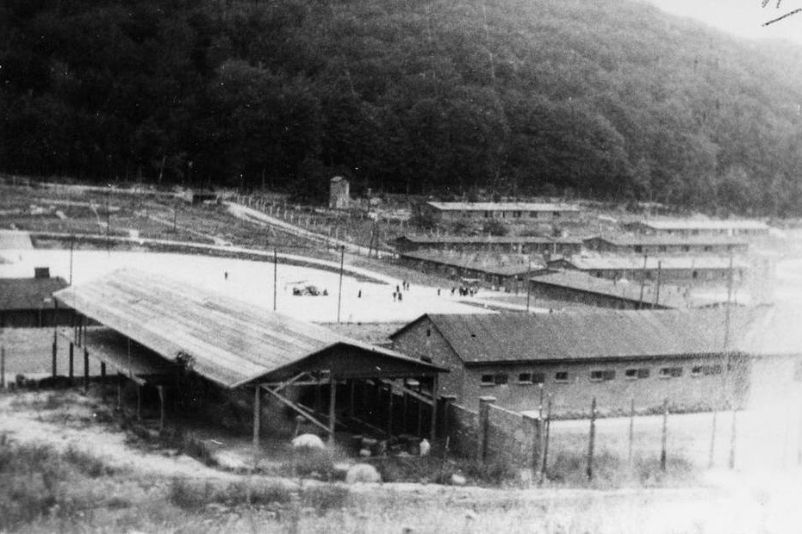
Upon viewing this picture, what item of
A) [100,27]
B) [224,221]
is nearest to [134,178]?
[224,221]

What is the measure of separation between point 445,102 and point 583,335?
221 feet

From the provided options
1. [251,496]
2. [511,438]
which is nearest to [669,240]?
[511,438]

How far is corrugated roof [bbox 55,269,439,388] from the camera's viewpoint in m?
15.9

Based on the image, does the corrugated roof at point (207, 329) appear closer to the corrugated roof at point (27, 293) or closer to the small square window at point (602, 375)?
the corrugated roof at point (27, 293)

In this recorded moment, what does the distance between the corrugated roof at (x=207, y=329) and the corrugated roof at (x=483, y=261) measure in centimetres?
2897

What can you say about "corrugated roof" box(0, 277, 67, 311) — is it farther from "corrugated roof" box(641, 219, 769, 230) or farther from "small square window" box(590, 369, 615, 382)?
"corrugated roof" box(641, 219, 769, 230)

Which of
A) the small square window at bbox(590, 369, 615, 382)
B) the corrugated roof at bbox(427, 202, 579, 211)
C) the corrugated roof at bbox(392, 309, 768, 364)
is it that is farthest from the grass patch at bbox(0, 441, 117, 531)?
the corrugated roof at bbox(427, 202, 579, 211)

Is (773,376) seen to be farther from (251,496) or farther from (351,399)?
(251,496)

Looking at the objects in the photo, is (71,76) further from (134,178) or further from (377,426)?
(377,426)

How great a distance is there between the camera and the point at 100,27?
161ft

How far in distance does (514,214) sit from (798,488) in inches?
2432

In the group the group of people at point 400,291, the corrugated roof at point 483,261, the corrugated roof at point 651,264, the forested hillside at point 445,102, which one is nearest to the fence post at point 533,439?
the group of people at point 400,291

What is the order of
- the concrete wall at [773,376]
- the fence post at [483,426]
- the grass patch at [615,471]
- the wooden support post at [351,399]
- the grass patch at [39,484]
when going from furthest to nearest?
the concrete wall at [773,376]
the wooden support post at [351,399]
the fence post at [483,426]
the grass patch at [615,471]
the grass patch at [39,484]

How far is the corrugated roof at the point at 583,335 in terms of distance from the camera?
2227 centimetres
